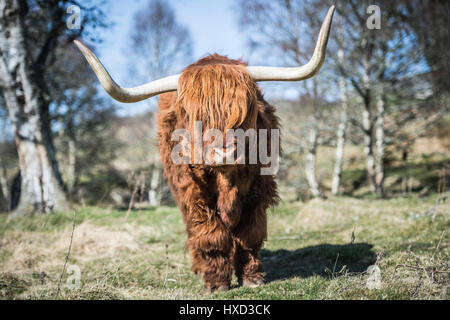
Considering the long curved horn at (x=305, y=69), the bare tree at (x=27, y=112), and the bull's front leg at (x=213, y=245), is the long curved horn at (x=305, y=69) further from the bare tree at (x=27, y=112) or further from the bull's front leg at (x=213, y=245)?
the bare tree at (x=27, y=112)

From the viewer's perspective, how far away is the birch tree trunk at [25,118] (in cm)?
715

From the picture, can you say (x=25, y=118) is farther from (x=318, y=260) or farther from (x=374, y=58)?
(x=374, y=58)

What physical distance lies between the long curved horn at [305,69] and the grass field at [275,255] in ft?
5.13

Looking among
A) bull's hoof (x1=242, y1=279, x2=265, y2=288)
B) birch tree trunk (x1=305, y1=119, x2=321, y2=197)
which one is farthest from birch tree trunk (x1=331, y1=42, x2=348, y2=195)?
bull's hoof (x1=242, y1=279, x2=265, y2=288)

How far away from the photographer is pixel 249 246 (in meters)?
3.40

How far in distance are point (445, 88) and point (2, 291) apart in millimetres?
11318

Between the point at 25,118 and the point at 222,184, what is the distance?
241 inches

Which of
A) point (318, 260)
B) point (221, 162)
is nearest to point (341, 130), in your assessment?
point (318, 260)

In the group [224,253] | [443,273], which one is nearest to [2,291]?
[224,253]

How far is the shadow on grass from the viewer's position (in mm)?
3688
